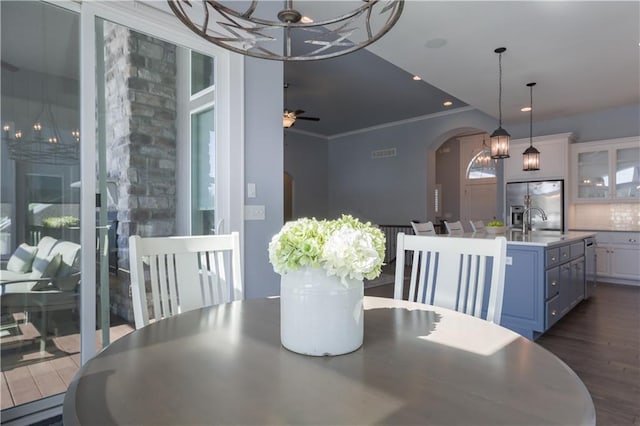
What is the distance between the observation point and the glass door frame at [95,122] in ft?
6.37

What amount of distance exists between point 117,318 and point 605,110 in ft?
24.1

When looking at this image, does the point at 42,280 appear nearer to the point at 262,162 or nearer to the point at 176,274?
the point at 176,274

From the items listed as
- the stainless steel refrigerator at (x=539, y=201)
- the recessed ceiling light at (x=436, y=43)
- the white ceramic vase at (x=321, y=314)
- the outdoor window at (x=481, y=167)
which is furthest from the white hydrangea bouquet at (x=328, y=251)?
the outdoor window at (x=481, y=167)

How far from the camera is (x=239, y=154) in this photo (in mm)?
2557

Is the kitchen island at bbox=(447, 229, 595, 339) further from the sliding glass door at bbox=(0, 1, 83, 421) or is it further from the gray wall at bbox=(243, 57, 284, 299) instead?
the sliding glass door at bbox=(0, 1, 83, 421)

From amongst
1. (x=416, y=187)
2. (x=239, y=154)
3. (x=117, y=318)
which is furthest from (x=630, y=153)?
(x=117, y=318)

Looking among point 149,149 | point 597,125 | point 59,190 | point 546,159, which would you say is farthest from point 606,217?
point 59,190

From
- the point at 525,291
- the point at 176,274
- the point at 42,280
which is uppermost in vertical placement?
the point at 176,274

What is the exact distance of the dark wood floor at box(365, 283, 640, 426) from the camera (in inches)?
80.0

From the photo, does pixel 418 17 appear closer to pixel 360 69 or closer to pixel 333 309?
pixel 360 69

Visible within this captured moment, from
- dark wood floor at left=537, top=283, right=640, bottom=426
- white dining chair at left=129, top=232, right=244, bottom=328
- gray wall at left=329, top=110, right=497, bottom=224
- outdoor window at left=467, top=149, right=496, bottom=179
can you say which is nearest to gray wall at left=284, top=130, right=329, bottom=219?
gray wall at left=329, top=110, right=497, bottom=224

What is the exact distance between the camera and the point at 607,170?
556 cm

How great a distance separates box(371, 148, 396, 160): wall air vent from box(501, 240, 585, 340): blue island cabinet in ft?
17.6

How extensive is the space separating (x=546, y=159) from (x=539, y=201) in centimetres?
71
